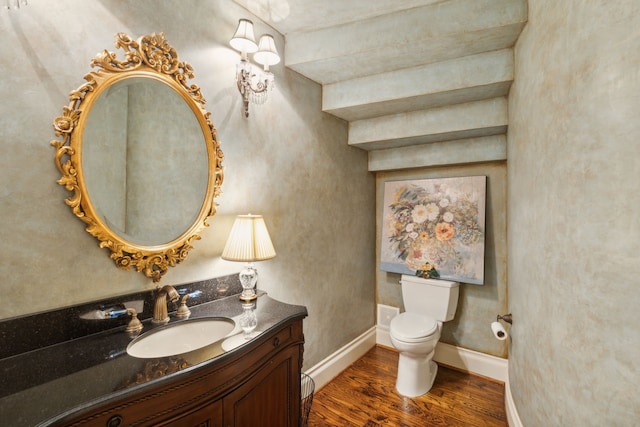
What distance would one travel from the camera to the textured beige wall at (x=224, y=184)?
1007 millimetres

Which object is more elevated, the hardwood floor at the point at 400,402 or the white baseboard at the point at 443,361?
the white baseboard at the point at 443,361

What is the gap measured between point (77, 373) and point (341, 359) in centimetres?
217

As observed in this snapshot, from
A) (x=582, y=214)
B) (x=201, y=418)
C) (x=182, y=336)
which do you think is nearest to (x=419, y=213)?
(x=582, y=214)

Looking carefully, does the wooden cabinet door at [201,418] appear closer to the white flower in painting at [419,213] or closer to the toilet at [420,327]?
the toilet at [420,327]

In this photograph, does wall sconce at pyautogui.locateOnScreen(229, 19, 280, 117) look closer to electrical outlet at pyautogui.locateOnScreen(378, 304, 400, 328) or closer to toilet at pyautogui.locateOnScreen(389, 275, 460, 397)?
toilet at pyautogui.locateOnScreen(389, 275, 460, 397)

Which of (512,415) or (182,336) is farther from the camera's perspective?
(512,415)

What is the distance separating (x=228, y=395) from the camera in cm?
107

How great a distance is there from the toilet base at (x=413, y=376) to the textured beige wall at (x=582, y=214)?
0.89m

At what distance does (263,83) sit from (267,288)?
129 centimetres

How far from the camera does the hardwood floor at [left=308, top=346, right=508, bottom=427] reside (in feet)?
6.79

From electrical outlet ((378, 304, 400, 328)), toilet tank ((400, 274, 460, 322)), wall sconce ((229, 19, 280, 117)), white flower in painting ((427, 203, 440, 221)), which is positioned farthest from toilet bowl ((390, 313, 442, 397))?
wall sconce ((229, 19, 280, 117))

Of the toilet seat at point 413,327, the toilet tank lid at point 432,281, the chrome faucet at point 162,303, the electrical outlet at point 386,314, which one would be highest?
the chrome faucet at point 162,303

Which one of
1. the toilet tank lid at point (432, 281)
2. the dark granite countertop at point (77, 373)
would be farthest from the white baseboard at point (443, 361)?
the dark granite countertop at point (77, 373)

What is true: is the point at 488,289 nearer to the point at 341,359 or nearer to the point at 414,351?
the point at 414,351
